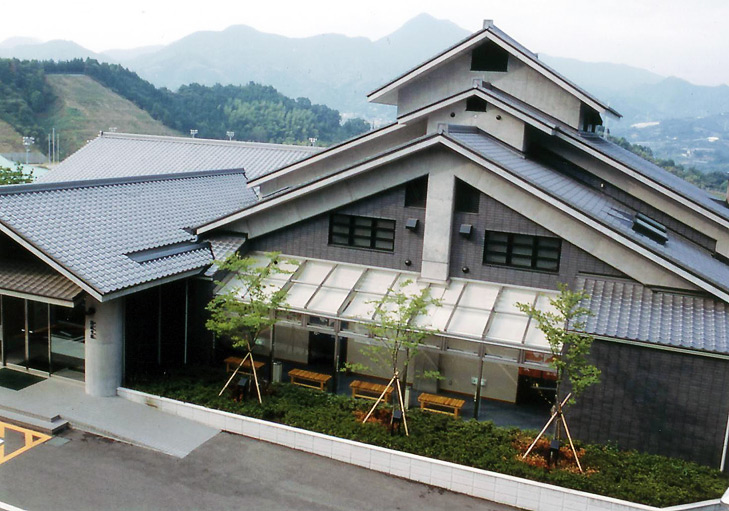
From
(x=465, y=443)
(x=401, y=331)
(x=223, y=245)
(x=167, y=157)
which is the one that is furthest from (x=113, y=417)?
(x=167, y=157)

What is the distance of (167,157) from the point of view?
128ft

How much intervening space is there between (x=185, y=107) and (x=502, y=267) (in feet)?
486

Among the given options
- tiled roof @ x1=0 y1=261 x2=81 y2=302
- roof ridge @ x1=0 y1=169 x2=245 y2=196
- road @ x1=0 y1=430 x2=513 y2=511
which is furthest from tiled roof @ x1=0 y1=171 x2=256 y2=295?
road @ x1=0 y1=430 x2=513 y2=511

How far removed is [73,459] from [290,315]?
23.1 ft

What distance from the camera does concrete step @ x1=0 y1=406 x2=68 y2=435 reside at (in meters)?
17.0

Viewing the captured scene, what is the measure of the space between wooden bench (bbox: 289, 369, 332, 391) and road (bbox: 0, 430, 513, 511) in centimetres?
323

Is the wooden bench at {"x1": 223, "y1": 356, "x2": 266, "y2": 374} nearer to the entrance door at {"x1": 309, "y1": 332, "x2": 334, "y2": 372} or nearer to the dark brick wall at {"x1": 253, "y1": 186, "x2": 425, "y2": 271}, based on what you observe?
the entrance door at {"x1": 309, "y1": 332, "x2": 334, "y2": 372}

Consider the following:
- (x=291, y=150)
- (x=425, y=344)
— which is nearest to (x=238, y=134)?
(x=291, y=150)

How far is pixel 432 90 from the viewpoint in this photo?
27391 mm

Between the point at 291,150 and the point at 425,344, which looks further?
the point at 291,150

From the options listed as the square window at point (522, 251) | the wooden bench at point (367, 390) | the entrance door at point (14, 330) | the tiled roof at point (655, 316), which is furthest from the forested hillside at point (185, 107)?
the tiled roof at point (655, 316)

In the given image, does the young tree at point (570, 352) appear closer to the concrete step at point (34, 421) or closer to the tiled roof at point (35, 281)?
the concrete step at point (34, 421)

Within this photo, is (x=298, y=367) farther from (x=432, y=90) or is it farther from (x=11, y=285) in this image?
(x=432, y=90)

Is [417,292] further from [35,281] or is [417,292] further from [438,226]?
[35,281]
